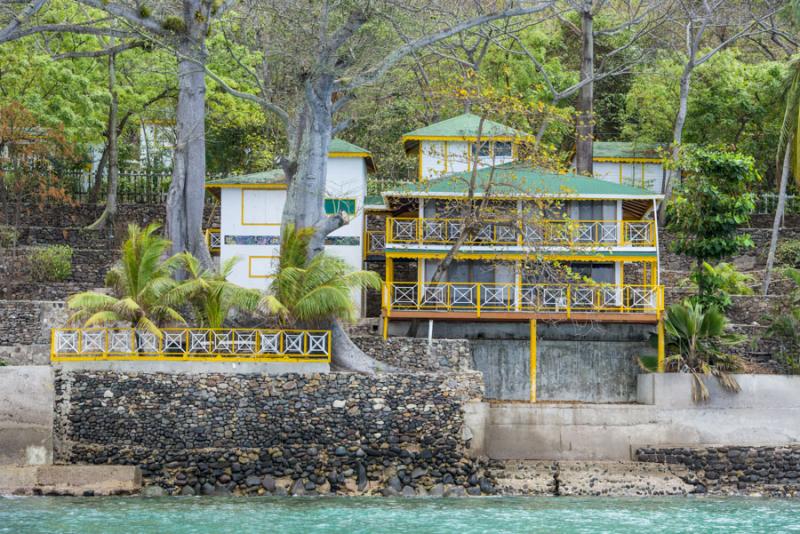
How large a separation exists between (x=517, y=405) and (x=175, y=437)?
8.47m

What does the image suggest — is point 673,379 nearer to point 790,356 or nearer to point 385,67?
point 790,356

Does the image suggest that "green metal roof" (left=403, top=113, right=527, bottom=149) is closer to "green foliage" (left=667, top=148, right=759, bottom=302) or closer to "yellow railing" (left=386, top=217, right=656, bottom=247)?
"yellow railing" (left=386, top=217, right=656, bottom=247)

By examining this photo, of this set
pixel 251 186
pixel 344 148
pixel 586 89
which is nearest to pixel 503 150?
pixel 344 148

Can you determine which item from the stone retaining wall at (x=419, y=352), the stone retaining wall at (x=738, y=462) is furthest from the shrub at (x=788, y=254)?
the stone retaining wall at (x=419, y=352)

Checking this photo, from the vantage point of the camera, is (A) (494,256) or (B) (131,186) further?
(B) (131,186)

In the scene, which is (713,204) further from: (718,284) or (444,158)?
(444,158)

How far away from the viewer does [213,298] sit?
33.4 meters

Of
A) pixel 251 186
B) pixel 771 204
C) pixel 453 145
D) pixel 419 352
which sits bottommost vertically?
pixel 419 352

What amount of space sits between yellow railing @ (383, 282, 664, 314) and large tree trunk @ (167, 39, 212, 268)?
19.1ft

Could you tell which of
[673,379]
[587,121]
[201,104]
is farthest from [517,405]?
[587,121]

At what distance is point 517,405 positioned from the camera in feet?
112

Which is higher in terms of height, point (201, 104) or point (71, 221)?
point (201, 104)

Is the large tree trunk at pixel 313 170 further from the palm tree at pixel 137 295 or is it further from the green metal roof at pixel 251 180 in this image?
the green metal roof at pixel 251 180

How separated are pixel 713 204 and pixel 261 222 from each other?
1311cm
